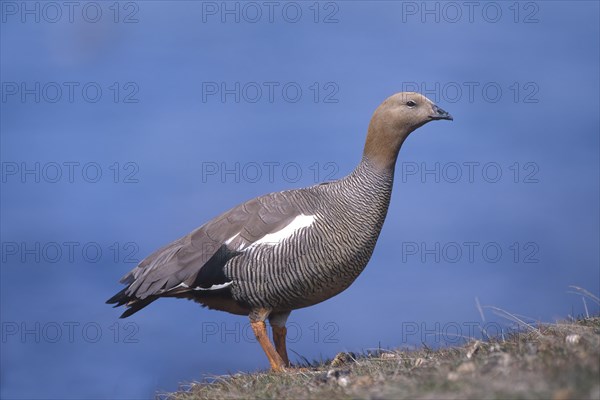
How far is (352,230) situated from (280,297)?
3.50 ft

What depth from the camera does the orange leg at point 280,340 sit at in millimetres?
10016

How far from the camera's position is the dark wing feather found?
9.81m

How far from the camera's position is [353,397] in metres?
5.69

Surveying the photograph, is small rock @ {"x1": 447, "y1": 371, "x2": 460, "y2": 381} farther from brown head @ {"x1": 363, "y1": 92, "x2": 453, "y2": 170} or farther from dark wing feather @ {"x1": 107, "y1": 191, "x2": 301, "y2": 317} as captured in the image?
brown head @ {"x1": 363, "y1": 92, "x2": 453, "y2": 170}

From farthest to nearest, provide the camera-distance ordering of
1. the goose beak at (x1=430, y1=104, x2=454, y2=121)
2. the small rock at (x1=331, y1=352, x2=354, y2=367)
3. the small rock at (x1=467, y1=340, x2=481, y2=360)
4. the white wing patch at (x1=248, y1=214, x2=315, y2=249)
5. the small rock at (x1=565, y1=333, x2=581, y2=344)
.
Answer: the goose beak at (x1=430, y1=104, x2=454, y2=121), the white wing patch at (x1=248, y1=214, x2=315, y2=249), the small rock at (x1=331, y1=352, x2=354, y2=367), the small rock at (x1=467, y1=340, x2=481, y2=360), the small rock at (x1=565, y1=333, x2=581, y2=344)

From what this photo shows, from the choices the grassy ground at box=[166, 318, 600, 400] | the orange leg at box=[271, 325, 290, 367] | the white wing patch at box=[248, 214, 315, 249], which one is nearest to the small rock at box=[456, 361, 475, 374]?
the grassy ground at box=[166, 318, 600, 400]

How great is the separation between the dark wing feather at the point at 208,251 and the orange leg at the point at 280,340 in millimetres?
881

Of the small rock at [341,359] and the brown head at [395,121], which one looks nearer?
the small rock at [341,359]

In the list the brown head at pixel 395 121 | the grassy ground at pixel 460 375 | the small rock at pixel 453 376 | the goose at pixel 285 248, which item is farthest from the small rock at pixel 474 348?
the brown head at pixel 395 121

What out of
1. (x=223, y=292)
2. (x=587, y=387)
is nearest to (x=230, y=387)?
(x=223, y=292)

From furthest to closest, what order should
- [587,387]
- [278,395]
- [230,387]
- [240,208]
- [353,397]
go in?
1. [240,208]
2. [230,387]
3. [278,395]
4. [353,397]
5. [587,387]

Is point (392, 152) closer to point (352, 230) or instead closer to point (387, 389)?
point (352, 230)

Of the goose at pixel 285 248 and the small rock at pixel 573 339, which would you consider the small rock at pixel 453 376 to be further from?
A: the goose at pixel 285 248

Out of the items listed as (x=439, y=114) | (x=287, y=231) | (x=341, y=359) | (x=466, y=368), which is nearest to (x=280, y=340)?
(x=341, y=359)
